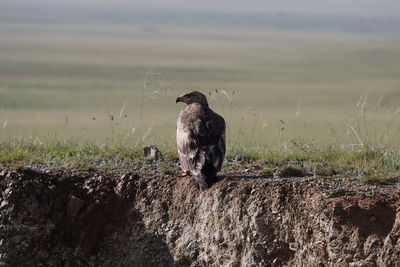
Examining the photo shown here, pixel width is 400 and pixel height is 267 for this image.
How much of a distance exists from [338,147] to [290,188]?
2759 millimetres

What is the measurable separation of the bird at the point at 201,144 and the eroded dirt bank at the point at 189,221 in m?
0.21

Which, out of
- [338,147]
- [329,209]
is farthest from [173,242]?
[338,147]

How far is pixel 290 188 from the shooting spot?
281 inches

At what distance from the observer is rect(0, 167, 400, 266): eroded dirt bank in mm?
6688

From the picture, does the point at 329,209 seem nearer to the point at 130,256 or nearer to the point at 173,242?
the point at 173,242

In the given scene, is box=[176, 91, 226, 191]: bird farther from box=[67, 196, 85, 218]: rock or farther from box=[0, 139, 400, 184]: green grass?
box=[67, 196, 85, 218]: rock

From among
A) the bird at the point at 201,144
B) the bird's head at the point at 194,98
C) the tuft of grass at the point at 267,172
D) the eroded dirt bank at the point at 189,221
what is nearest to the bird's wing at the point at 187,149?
the bird at the point at 201,144

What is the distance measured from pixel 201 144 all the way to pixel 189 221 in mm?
860

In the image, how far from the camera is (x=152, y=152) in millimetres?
9062

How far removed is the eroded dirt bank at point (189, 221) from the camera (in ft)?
21.9

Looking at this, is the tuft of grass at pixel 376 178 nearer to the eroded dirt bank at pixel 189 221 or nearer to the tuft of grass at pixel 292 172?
the eroded dirt bank at pixel 189 221

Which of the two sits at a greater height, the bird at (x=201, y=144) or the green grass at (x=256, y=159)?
the bird at (x=201, y=144)

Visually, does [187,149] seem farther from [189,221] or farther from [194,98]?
[194,98]

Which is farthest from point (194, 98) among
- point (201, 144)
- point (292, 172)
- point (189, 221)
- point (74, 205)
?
point (74, 205)
